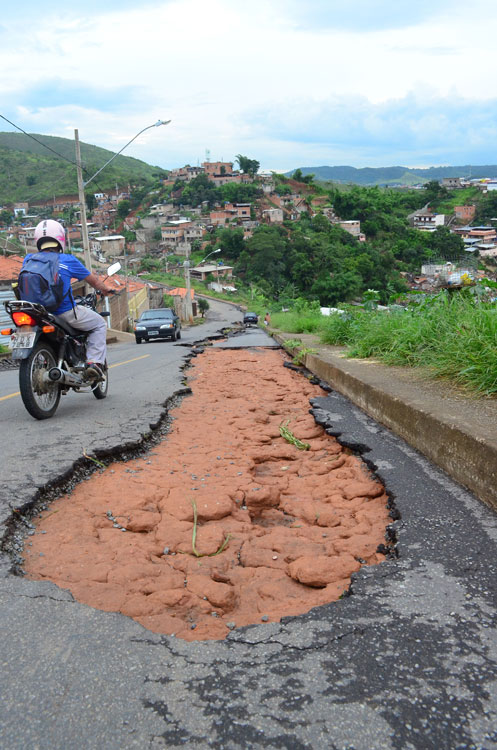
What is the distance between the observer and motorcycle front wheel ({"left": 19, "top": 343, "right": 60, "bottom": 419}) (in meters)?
4.36

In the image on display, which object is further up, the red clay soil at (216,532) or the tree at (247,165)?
the tree at (247,165)

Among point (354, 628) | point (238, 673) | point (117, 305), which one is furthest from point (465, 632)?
point (117, 305)

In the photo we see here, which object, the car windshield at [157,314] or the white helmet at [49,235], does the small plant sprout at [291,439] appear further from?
the car windshield at [157,314]

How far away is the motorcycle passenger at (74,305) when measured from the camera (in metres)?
4.72

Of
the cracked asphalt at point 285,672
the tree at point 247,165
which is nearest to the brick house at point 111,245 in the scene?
the tree at point 247,165

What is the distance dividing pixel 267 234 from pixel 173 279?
14671 millimetres

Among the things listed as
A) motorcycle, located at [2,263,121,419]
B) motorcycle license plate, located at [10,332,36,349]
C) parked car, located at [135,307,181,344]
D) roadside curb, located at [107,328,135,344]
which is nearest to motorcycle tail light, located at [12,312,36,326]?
motorcycle, located at [2,263,121,419]

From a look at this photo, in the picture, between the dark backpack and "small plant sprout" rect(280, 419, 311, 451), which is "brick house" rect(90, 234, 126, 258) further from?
"small plant sprout" rect(280, 419, 311, 451)

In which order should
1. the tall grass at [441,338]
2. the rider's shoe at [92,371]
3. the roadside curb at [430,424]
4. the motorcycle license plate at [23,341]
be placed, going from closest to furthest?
the roadside curb at [430,424] < the tall grass at [441,338] < the motorcycle license plate at [23,341] < the rider's shoe at [92,371]

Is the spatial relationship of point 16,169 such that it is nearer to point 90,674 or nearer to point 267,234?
point 267,234

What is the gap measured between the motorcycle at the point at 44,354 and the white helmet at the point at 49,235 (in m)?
0.58

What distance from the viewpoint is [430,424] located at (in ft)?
11.3

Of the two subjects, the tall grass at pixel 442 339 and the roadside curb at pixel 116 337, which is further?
the roadside curb at pixel 116 337

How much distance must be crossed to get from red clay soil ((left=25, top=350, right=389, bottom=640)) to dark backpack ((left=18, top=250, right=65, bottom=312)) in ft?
5.38
